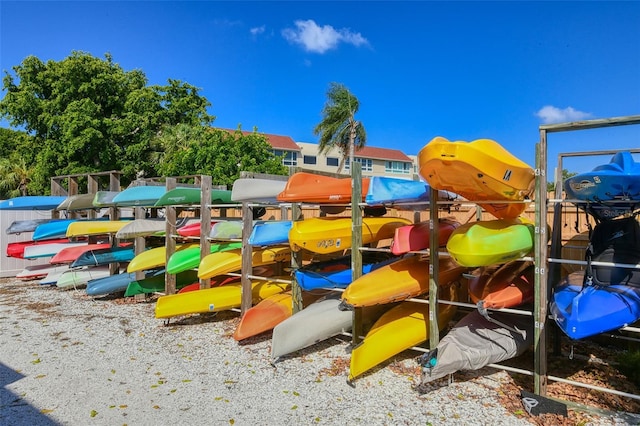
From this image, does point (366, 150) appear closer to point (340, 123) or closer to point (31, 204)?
point (340, 123)

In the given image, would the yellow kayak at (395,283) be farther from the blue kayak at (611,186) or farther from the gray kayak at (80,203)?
the gray kayak at (80,203)

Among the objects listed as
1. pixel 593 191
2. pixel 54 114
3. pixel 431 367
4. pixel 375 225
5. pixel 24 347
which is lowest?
pixel 24 347

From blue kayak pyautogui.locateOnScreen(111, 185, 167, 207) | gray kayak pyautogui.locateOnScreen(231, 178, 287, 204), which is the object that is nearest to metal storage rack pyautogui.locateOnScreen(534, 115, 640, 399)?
gray kayak pyautogui.locateOnScreen(231, 178, 287, 204)

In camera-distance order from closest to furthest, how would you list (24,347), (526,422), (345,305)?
(526,422)
(345,305)
(24,347)

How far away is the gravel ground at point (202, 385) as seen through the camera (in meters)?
3.41

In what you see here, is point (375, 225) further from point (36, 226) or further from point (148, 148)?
point (148, 148)

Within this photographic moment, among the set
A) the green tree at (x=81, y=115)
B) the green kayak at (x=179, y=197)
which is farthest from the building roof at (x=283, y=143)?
the green kayak at (x=179, y=197)

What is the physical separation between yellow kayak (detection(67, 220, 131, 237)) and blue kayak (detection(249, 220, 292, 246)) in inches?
153

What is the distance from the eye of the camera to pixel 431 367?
11.9ft

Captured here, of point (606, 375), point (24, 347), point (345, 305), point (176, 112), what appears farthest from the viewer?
point (176, 112)

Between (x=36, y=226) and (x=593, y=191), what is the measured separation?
10908 millimetres

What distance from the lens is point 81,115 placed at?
17.7m

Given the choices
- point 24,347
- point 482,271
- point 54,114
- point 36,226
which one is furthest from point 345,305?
point 54,114

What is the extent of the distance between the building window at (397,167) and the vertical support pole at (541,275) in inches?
1649
